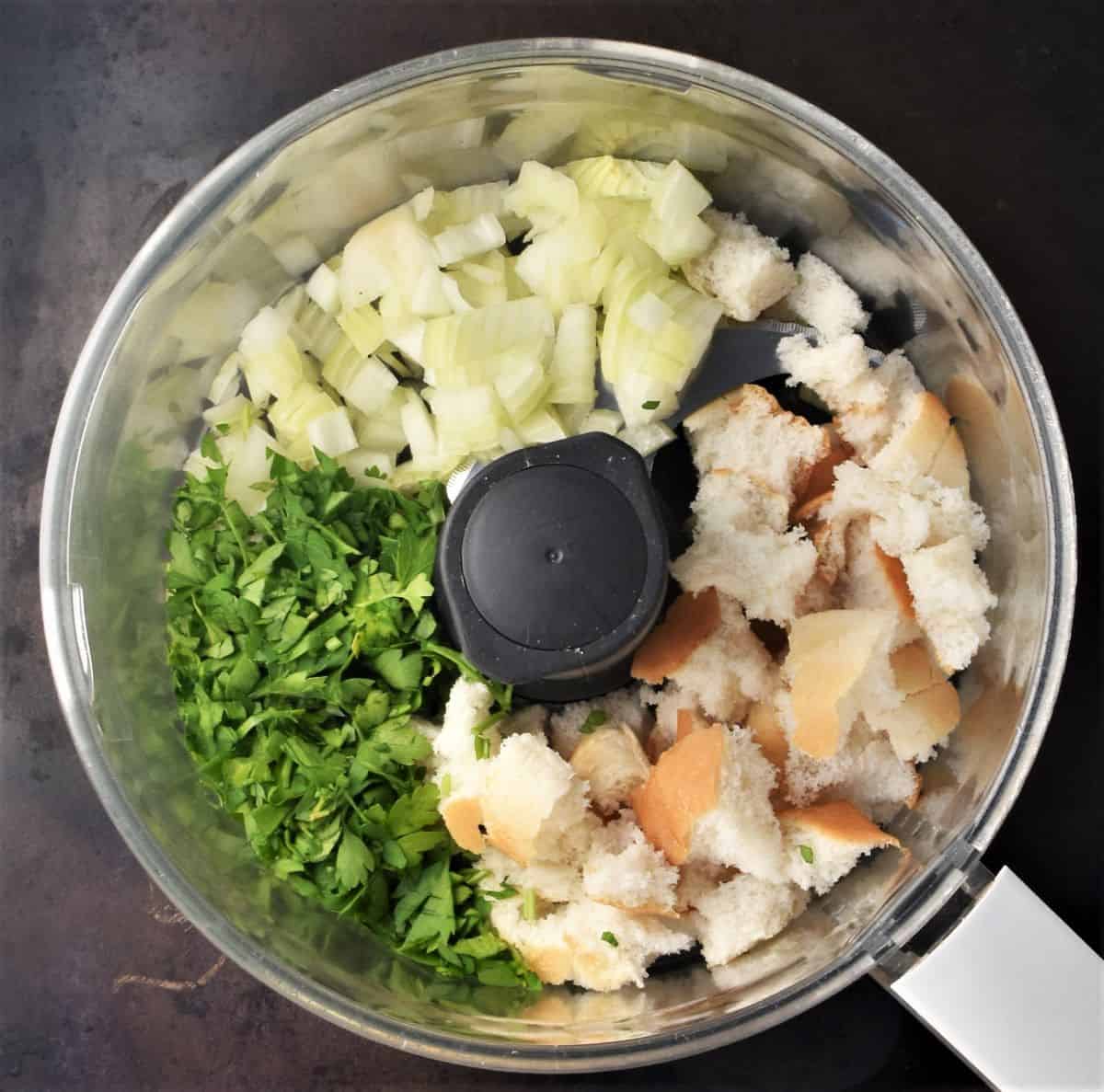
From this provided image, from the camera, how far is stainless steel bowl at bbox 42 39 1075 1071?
3.48 ft

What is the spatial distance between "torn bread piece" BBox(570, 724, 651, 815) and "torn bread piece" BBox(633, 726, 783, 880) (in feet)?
0.05

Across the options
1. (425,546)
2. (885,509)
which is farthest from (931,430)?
(425,546)

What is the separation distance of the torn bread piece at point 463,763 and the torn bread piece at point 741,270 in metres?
0.48

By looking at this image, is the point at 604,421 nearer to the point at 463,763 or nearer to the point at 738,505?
the point at 738,505

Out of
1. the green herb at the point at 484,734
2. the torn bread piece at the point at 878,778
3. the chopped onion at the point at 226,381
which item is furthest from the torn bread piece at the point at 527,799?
the chopped onion at the point at 226,381

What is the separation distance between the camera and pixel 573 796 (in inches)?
41.9

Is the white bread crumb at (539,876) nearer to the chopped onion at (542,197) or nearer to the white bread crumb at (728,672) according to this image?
the white bread crumb at (728,672)

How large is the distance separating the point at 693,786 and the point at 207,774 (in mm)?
486

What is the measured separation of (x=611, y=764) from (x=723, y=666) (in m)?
Answer: 0.14

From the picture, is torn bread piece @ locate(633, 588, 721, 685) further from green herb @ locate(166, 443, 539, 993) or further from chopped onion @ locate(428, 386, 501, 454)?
chopped onion @ locate(428, 386, 501, 454)

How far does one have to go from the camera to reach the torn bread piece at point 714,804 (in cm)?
103

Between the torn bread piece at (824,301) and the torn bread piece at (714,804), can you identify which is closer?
the torn bread piece at (714,804)

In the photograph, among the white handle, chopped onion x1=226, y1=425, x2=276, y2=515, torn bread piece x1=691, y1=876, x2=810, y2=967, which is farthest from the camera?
chopped onion x1=226, y1=425, x2=276, y2=515

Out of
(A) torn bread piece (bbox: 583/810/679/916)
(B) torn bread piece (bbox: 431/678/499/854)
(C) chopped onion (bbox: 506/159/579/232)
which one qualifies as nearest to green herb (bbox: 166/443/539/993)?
(B) torn bread piece (bbox: 431/678/499/854)
